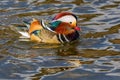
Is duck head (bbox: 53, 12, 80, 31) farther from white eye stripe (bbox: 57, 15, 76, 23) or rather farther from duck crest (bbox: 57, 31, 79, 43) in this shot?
duck crest (bbox: 57, 31, 79, 43)

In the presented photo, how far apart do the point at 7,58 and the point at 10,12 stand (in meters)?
3.79

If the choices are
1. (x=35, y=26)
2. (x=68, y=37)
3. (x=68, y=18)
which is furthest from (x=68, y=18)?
(x=35, y=26)

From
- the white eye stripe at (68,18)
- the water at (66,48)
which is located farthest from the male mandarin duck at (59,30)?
the water at (66,48)

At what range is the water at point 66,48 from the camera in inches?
383

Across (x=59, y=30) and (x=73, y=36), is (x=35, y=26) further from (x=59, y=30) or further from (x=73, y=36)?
(x=73, y=36)

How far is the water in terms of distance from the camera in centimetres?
972

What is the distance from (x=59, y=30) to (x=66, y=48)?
1.52 ft

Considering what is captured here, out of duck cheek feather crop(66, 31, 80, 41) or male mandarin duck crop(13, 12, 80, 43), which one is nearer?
male mandarin duck crop(13, 12, 80, 43)

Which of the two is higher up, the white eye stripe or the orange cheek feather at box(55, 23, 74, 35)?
→ the white eye stripe

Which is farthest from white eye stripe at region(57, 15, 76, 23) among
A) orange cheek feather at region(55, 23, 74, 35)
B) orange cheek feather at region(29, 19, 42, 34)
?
orange cheek feather at region(29, 19, 42, 34)

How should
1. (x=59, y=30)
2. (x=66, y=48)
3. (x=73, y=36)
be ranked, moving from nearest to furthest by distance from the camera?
(x=66, y=48)
(x=59, y=30)
(x=73, y=36)

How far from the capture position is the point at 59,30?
454 inches

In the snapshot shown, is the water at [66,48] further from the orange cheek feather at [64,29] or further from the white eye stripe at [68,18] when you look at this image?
the white eye stripe at [68,18]

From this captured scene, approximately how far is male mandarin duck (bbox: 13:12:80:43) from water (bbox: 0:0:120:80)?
147 mm
